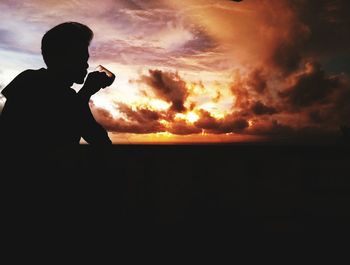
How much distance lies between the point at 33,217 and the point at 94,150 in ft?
1.48

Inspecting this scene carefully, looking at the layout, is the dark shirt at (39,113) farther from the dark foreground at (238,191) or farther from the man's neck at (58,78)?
the dark foreground at (238,191)

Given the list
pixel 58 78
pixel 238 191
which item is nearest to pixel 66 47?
pixel 58 78

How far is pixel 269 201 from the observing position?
2100 millimetres

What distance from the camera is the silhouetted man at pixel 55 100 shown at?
1.26m

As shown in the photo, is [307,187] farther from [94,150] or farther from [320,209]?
[94,150]

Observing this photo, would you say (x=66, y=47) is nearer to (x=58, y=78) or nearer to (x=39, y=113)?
(x=58, y=78)

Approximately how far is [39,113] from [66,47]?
14.9 inches

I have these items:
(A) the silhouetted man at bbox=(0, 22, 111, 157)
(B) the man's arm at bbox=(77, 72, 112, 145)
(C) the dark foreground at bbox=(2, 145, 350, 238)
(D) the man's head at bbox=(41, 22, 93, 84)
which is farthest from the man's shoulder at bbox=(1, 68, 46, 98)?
(C) the dark foreground at bbox=(2, 145, 350, 238)

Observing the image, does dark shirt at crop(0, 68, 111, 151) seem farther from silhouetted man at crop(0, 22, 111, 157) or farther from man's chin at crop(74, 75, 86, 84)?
man's chin at crop(74, 75, 86, 84)

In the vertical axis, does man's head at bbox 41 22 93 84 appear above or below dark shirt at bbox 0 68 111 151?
above

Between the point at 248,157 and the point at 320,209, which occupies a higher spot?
the point at 248,157

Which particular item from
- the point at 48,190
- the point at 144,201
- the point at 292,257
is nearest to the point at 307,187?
the point at 292,257

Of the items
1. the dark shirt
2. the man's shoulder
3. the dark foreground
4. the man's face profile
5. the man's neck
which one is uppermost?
the man's face profile

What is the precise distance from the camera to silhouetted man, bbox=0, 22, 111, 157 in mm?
1257
